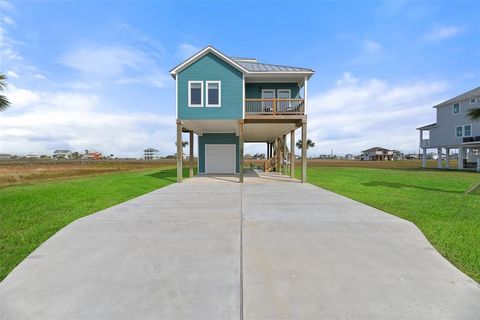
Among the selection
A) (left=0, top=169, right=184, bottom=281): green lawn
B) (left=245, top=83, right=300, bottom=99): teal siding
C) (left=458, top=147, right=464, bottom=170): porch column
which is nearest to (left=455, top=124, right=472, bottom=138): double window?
(left=458, top=147, right=464, bottom=170): porch column

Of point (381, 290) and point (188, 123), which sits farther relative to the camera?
point (188, 123)

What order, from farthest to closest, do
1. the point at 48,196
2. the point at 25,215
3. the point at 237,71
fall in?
the point at 237,71 → the point at 48,196 → the point at 25,215

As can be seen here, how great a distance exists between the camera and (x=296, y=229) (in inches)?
211

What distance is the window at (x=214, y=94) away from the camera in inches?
570

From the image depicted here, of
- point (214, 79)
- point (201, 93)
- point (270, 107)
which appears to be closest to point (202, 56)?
point (214, 79)

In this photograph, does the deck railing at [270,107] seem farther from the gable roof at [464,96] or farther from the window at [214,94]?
the gable roof at [464,96]

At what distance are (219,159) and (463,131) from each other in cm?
2921

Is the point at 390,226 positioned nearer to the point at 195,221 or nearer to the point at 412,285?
the point at 412,285

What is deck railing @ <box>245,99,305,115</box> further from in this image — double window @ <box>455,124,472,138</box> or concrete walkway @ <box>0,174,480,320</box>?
double window @ <box>455,124,472,138</box>

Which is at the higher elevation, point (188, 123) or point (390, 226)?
Answer: point (188, 123)

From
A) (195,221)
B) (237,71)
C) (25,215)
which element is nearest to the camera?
(195,221)

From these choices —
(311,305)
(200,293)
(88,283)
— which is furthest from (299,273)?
(88,283)

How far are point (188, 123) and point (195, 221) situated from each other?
10810 millimetres

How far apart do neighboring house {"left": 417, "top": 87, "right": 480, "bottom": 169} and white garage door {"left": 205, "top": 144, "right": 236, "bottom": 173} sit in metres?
26.0
